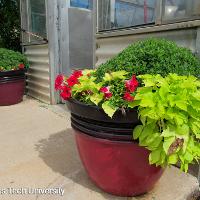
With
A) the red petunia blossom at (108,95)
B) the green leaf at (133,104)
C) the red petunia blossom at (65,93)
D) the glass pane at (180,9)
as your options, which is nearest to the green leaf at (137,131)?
the green leaf at (133,104)

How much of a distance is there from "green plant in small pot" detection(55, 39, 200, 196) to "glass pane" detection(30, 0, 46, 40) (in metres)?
3.26

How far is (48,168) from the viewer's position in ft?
8.45

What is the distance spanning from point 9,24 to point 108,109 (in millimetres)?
5980

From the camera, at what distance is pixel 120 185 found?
1.95 metres

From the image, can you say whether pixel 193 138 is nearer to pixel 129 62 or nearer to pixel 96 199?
pixel 129 62

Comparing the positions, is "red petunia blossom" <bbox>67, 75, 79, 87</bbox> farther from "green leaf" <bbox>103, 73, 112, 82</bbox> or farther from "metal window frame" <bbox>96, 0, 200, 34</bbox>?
"metal window frame" <bbox>96, 0, 200, 34</bbox>

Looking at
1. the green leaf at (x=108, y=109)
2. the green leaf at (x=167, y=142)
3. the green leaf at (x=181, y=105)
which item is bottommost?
the green leaf at (x=167, y=142)

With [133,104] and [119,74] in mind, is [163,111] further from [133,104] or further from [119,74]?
[119,74]

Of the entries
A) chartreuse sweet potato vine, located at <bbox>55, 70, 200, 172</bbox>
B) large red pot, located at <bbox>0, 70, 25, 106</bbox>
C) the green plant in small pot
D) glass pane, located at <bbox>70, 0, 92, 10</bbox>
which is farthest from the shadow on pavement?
glass pane, located at <bbox>70, 0, 92, 10</bbox>

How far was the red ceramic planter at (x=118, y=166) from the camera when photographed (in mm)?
1802

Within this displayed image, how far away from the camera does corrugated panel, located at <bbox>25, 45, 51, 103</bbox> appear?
5188mm

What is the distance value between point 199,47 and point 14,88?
3805 mm

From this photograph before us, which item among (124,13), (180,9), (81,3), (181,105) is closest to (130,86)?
(181,105)

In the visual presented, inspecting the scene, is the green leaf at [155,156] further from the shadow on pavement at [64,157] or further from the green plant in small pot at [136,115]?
the shadow on pavement at [64,157]
